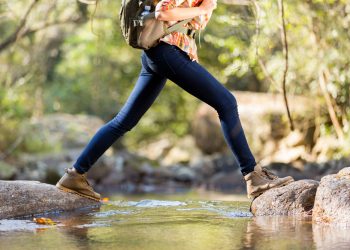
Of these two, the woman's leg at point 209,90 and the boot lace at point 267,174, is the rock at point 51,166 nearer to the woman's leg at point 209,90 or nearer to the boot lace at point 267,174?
the boot lace at point 267,174

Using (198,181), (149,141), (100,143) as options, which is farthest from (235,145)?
(149,141)

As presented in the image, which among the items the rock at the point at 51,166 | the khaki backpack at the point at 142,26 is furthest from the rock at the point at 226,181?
the khaki backpack at the point at 142,26

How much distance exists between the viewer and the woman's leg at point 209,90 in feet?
16.7

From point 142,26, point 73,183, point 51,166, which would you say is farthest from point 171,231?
point 51,166

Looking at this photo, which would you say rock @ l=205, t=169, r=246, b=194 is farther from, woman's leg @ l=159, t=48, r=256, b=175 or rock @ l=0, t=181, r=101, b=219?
woman's leg @ l=159, t=48, r=256, b=175

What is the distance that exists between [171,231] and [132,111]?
3.85 feet

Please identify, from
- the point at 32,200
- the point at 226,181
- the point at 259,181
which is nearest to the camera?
the point at 259,181

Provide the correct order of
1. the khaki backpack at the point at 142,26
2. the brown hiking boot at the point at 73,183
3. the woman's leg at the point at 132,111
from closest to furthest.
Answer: the khaki backpack at the point at 142,26
the woman's leg at the point at 132,111
the brown hiking boot at the point at 73,183

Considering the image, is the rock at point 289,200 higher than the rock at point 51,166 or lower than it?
lower

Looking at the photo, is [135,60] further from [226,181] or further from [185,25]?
[185,25]

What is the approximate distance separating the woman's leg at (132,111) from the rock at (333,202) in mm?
1376

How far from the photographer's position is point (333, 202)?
4.88m

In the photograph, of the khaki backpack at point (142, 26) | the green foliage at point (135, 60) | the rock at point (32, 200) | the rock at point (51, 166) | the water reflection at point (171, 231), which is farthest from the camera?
the rock at point (51, 166)

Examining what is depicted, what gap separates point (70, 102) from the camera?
20.1 metres
